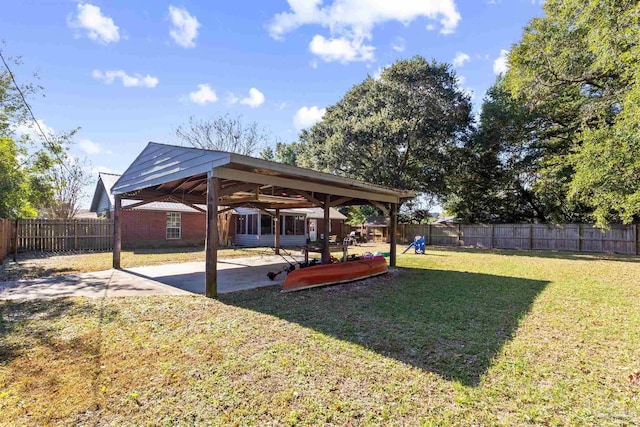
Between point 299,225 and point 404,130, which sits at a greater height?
point 404,130

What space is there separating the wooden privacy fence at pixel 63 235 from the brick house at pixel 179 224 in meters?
1.11

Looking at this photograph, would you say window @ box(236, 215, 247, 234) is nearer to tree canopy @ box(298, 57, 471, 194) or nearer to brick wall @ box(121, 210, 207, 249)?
brick wall @ box(121, 210, 207, 249)

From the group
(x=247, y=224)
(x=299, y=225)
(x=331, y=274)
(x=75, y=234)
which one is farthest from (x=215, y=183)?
(x=299, y=225)

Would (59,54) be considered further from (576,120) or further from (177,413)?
(576,120)

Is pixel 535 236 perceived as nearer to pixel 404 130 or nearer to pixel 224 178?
pixel 404 130

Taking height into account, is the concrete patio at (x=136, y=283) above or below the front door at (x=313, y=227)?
below

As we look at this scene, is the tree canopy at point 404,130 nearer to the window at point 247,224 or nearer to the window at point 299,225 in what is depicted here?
the window at point 299,225

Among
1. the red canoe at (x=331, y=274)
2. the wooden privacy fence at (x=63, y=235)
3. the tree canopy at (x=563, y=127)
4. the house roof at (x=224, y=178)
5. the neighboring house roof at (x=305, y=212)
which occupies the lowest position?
the red canoe at (x=331, y=274)

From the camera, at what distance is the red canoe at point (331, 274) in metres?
6.92

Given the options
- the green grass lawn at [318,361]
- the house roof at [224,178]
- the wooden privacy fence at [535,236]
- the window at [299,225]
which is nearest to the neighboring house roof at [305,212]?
the window at [299,225]

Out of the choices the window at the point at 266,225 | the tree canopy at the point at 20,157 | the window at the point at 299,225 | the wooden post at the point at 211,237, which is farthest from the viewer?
the window at the point at 299,225

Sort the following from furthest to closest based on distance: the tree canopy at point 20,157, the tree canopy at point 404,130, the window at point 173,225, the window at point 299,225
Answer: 1. the window at point 299,225
2. the tree canopy at point 404,130
3. the window at point 173,225
4. the tree canopy at point 20,157

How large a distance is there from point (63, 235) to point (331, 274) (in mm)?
14029

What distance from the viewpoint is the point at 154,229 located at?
17.8 meters
